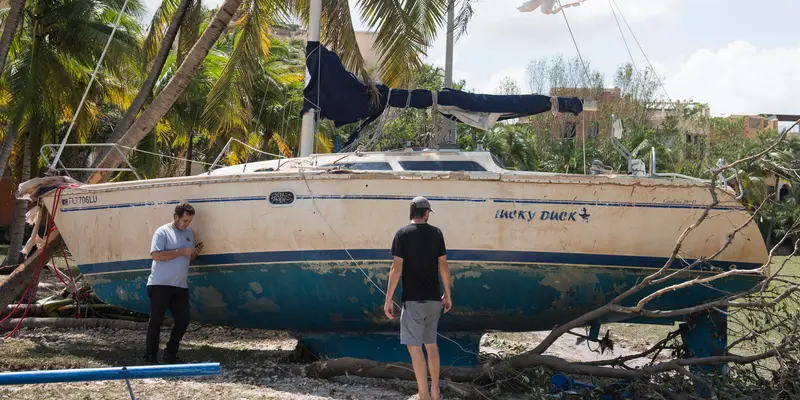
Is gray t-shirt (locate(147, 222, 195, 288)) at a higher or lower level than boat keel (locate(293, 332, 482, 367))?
higher

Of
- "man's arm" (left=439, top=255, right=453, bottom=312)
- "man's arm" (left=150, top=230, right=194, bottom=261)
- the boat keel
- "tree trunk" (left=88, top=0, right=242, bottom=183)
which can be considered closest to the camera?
"man's arm" (left=439, top=255, right=453, bottom=312)

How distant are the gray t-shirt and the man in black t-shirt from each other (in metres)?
2.46

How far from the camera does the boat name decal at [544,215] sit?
7.39m

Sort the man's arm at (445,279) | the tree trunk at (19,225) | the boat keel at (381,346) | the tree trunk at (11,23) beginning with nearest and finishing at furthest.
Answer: the man's arm at (445,279) → the boat keel at (381,346) → the tree trunk at (11,23) → the tree trunk at (19,225)

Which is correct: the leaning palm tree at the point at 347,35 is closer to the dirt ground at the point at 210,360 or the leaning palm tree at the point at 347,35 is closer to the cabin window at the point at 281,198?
the dirt ground at the point at 210,360

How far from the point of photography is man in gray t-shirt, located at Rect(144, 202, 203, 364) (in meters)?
7.54

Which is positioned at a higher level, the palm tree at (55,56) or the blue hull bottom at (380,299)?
the palm tree at (55,56)

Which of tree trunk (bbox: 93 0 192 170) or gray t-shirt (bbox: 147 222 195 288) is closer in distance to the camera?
gray t-shirt (bbox: 147 222 195 288)

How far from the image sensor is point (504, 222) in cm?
740

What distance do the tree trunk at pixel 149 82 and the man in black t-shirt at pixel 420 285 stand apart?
6.65 metres

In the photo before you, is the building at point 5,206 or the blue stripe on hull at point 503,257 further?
the building at point 5,206

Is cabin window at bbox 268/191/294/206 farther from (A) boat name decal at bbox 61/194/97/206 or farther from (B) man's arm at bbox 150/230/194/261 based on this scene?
(A) boat name decal at bbox 61/194/97/206

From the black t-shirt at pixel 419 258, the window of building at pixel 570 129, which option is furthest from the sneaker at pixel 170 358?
the window of building at pixel 570 129

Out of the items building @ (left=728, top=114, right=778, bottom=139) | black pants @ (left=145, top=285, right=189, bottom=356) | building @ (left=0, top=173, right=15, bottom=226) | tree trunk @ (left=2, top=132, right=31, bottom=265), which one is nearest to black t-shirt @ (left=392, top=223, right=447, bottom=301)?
black pants @ (left=145, top=285, right=189, bottom=356)
